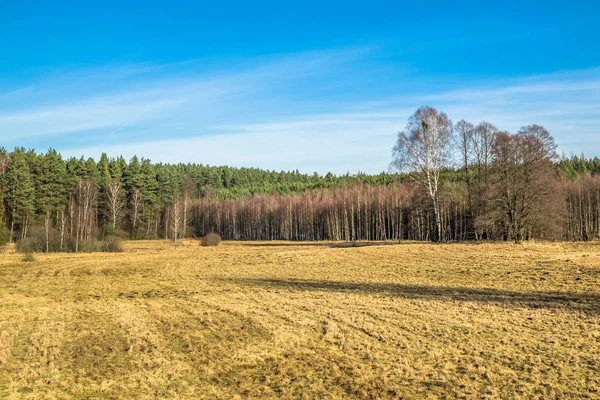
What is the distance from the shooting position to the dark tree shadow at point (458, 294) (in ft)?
50.4

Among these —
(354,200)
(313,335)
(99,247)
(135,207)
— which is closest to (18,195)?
(135,207)

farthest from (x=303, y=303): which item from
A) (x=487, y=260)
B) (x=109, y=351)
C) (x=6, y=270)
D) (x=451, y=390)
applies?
(x=6, y=270)

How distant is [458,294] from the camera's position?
58.5 ft

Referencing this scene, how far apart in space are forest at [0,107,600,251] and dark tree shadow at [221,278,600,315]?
19.7m

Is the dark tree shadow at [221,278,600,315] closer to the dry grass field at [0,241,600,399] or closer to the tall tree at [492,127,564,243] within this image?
the dry grass field at [0,241,600,399]

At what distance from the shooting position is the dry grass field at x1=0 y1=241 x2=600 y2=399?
876 centimetres

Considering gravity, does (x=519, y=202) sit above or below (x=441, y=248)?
above

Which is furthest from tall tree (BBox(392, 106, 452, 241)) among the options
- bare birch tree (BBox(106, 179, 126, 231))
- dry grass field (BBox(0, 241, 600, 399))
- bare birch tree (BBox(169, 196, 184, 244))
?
bare birch tree (BBox(106, 179, 126, 231))

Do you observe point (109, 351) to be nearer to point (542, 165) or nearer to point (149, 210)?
point (542, 165)

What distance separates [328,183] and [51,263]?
125 meters

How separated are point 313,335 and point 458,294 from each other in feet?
26.1

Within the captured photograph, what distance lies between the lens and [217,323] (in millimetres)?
14008

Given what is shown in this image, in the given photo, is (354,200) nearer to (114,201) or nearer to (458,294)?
(114,201)

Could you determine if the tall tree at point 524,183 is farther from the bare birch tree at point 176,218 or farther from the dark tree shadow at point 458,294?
the bare birch tree at point 176,218
